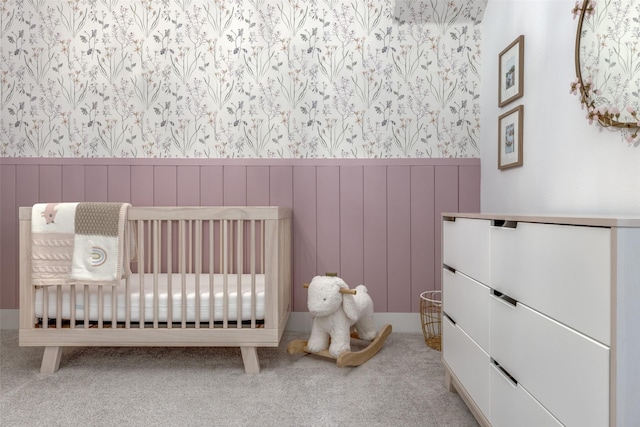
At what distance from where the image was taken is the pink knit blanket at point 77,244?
5.85ft

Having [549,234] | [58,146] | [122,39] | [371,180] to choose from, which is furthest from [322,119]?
[549,234]

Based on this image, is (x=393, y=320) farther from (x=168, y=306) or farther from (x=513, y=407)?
(x=513, y=407)

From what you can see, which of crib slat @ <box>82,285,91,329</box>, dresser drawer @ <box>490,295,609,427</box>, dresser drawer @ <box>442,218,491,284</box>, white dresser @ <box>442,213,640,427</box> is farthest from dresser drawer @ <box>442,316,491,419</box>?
crib slat @ <box>82,285,91,329</box>

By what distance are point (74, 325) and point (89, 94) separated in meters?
1.35

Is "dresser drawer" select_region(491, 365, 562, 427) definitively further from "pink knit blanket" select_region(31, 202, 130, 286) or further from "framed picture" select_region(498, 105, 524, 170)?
"pink knit blanket" select_region(31, 202, 130, 286)

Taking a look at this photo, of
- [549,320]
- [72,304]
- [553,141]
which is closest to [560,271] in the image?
[549,320]

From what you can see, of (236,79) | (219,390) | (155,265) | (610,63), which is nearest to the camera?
(610,63)

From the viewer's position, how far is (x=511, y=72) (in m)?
2.06

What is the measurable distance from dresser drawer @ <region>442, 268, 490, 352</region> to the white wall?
1.56 ft

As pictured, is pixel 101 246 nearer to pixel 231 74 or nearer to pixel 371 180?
pixel 231 74

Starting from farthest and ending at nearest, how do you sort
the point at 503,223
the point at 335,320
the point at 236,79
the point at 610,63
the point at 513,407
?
the point at 236,79 → the point at 335,320 → the point at 610,63 → the point at 503,223 → the point at 513,407

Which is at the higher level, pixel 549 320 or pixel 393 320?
pixel 549 320

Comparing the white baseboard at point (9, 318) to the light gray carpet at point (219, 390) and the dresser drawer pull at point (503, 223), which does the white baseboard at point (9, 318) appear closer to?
the light gray carpet at point (219, 390)

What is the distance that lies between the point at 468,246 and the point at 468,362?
0.38m
